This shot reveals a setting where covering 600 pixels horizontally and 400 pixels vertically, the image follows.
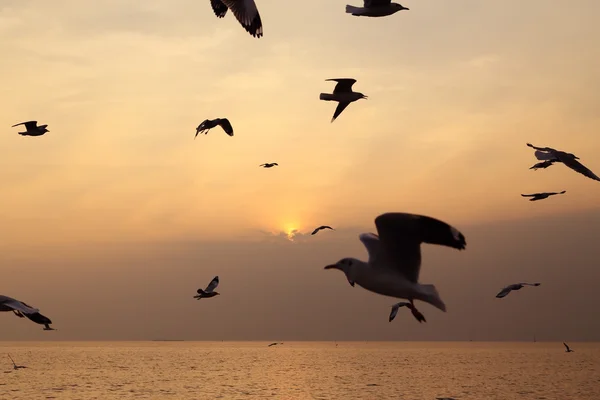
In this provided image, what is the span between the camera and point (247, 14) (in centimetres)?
2159

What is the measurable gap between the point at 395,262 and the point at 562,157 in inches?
430

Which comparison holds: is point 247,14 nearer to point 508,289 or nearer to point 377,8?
point 377,8

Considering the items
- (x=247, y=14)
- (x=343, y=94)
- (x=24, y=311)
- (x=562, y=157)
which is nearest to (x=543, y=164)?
(x=562, y=157)

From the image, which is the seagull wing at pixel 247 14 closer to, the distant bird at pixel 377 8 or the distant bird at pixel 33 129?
the distant bird at pixel 377 8

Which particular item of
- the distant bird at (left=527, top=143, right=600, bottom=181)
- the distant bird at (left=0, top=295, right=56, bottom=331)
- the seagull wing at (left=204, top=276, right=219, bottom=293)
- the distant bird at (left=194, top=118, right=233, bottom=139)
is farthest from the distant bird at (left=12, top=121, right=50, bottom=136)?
the distant bird at (left=527, top=143, right=600, bottom=181)

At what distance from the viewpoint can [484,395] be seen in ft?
231

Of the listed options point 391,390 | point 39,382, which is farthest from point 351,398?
point 39,382

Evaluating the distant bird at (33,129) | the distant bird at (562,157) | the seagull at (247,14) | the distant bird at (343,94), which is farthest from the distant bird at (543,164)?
the distant bird at (33,129)

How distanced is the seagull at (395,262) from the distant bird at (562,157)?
1007 centimetres

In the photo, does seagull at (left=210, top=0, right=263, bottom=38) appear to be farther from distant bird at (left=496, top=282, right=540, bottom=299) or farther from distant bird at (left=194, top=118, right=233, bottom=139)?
distant bird at (left=496, top=282, right=540, bottom=299)

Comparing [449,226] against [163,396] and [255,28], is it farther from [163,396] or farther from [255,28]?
[163,396]

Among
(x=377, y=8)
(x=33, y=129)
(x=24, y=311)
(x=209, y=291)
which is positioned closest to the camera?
(x=24, y=311)

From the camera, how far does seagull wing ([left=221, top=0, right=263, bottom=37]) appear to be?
21.4 m

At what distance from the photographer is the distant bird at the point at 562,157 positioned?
926 inches
